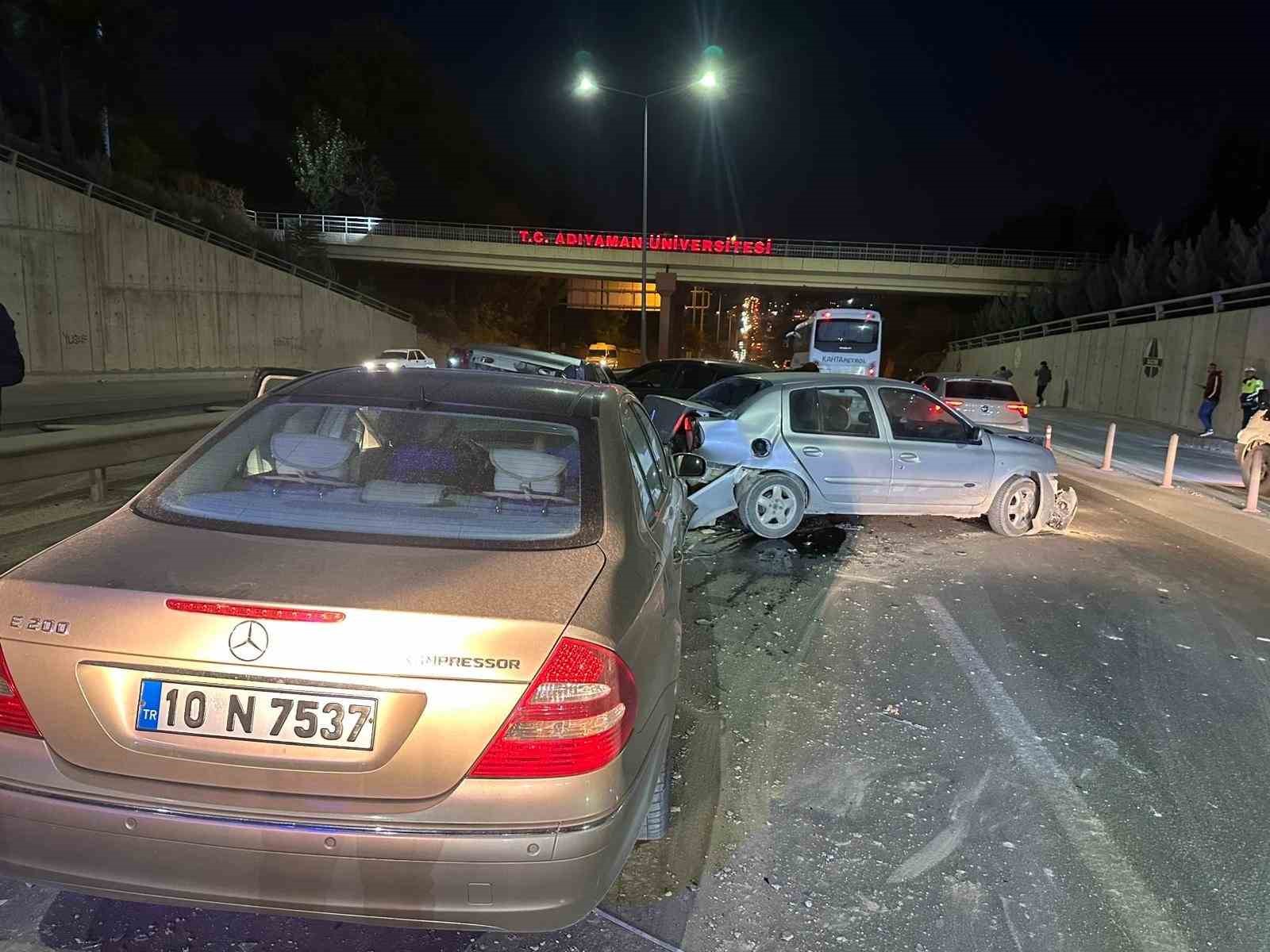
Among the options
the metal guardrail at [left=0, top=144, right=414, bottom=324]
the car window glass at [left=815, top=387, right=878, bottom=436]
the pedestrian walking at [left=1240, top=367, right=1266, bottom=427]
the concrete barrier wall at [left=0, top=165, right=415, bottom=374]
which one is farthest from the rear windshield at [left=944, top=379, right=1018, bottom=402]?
the metal guardrail at [left=0, top=144, right=414, bottom=324]

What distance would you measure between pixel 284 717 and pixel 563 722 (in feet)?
2.17

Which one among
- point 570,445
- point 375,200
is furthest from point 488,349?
point 375,200

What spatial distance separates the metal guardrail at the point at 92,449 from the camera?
6605 millimetres

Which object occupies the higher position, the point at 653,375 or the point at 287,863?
the point at 653,375

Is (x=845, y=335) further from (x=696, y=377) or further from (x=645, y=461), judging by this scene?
(x=645, y=461)

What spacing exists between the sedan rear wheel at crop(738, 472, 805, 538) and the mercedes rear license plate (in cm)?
629

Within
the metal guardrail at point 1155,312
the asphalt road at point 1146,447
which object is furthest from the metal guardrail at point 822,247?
the asphalt road at point 1146,447

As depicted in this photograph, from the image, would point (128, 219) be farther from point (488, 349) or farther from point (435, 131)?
point (435, 131)

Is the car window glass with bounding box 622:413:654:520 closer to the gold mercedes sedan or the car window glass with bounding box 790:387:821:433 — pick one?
the gold mercedes sedan

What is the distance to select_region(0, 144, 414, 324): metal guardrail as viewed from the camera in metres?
24.7

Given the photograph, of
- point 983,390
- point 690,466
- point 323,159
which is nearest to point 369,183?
point 323,159

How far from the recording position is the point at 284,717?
6.52 ft

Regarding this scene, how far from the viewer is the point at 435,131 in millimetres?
67750

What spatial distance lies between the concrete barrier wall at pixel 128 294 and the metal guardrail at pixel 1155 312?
101 ft
